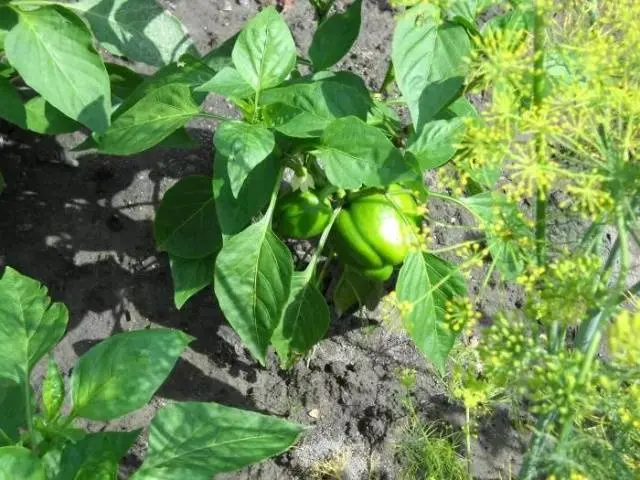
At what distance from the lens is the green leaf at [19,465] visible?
3.44ft

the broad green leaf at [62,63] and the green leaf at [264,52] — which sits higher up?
the green leaf at [264,52]

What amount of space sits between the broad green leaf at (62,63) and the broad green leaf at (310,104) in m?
0.29

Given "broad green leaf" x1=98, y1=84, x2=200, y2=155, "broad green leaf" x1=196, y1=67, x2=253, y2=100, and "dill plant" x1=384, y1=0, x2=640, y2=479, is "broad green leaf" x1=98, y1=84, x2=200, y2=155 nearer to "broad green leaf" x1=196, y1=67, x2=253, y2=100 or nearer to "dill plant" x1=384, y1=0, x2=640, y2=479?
"broad green leaf" x1=196, y1=67, x2=253, y2=100

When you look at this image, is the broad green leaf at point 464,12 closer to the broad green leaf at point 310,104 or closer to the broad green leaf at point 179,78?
the broad green leaf at point 310,104

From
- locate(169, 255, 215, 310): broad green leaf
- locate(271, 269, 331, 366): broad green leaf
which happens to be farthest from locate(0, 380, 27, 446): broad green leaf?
locate(271, 269, 331, 366): broad green leaf

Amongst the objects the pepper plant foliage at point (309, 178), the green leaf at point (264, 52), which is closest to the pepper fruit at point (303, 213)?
the pepper plant foliage at point (309, 178)

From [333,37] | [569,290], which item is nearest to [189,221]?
[333,37]

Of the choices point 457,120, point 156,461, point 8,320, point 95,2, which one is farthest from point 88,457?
point 95,2

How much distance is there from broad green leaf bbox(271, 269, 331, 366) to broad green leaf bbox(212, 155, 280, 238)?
0.68ft

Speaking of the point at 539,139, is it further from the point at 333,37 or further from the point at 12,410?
the point at 12,410

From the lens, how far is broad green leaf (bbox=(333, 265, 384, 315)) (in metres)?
1.64

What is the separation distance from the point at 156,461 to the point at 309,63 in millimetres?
782

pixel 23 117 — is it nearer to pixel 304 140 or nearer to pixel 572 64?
pixel 304 140

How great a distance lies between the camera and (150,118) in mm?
1340
